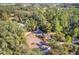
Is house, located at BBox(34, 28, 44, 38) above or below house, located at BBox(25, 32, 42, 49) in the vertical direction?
above

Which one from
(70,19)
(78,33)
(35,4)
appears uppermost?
(35,4)

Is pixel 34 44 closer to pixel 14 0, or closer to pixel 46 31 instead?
pixel 46 31

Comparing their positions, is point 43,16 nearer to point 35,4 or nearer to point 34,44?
point 35,4

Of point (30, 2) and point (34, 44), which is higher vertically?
point (30, 2)

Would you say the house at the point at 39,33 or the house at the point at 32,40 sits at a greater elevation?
the house at the point at 39,33

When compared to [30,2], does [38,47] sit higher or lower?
lower

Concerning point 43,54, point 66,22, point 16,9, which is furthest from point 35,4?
point 43,54

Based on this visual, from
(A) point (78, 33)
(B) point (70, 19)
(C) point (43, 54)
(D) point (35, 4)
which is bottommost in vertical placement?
(C) point (43, 54)

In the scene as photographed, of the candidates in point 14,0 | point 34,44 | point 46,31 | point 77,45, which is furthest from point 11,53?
point 77,45
